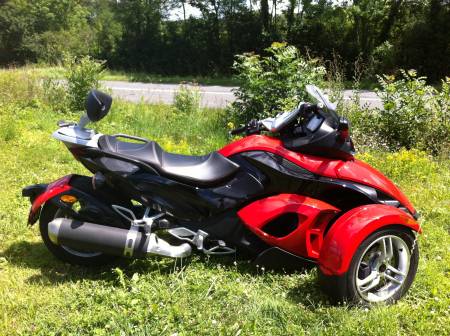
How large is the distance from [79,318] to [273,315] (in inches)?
48.3

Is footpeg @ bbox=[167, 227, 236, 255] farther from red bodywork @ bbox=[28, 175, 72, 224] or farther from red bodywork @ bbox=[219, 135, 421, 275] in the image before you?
red bodywork @ bbox=[28, 175, 72, 224]

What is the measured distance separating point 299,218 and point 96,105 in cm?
157

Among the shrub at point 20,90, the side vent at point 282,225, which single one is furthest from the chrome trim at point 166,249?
the shrub at point 20,90

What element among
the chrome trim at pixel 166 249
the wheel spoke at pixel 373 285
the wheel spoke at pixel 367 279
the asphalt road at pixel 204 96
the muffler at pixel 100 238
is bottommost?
the wheel spoke at pixel 373 285

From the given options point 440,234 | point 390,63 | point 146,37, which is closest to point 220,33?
point 146,37

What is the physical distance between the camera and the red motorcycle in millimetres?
3080

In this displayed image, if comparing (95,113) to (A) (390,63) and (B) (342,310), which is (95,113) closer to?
(B) (342,310)

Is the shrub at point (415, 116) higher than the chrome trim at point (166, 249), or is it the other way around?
the shrub at point (415, 116)

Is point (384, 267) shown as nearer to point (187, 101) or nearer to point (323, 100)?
point (323, 100)

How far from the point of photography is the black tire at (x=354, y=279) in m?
2.94

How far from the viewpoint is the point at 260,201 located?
3.22 meters

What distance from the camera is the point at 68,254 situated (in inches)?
137

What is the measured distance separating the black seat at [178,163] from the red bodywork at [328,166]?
Answer: 0.14 m

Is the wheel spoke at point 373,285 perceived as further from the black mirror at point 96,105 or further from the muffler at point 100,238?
the black mirror at point 96,105
